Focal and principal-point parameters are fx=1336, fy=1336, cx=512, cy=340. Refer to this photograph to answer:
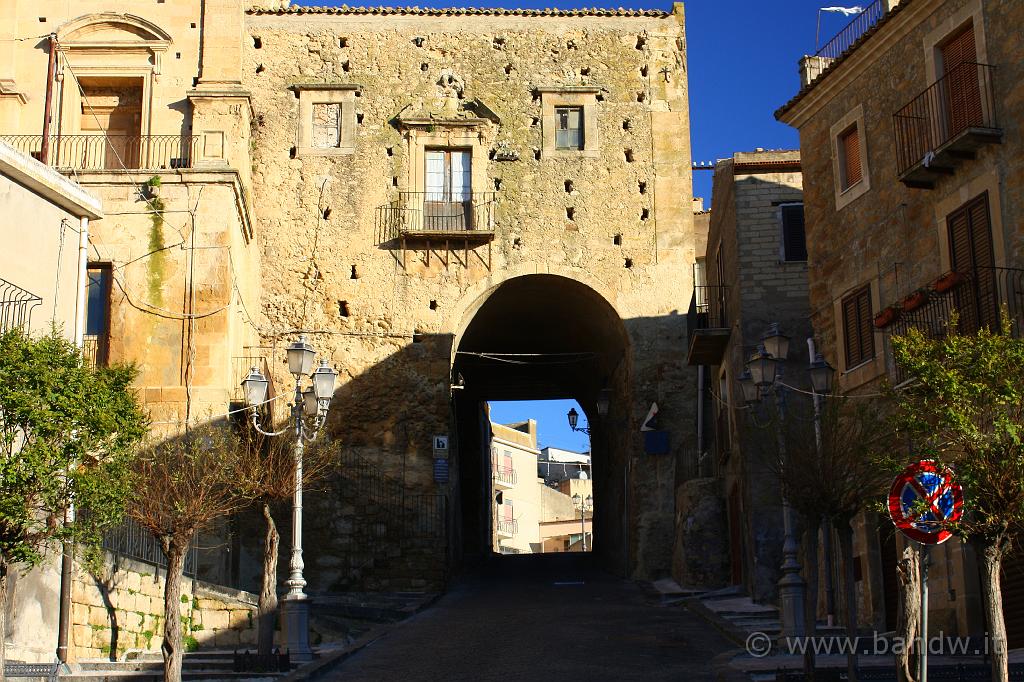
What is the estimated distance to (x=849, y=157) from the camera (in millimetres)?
21609

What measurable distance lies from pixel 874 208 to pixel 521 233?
46.0ft

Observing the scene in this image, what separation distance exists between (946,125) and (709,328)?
10477mm

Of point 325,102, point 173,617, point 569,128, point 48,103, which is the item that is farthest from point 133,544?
point 569,128

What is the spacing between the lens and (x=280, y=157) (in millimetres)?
33625

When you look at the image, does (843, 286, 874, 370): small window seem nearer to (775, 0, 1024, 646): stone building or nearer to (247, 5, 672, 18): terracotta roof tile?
(775, 0, 1024, 646): stone building

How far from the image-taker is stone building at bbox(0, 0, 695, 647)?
103 feet

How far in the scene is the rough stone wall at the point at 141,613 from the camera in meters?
18.5

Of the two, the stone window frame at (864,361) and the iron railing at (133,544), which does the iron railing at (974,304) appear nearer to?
the stone window frame at (864,361)

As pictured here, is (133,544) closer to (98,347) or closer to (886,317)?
(98,347)

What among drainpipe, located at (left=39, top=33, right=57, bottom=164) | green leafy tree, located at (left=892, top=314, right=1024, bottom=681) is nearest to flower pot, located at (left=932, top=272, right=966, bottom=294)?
green leafy tree, located at (left=892, top=314, right=1024, bottom=681)

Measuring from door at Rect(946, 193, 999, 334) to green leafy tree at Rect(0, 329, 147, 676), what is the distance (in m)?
10.3

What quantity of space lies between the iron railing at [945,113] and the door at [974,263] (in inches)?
38.3

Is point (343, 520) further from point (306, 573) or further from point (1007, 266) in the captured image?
point (1007, 266)

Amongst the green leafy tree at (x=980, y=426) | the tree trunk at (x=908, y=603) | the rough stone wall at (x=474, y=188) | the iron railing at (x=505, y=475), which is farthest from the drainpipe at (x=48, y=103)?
the iron railing at (x=505, y=475)
